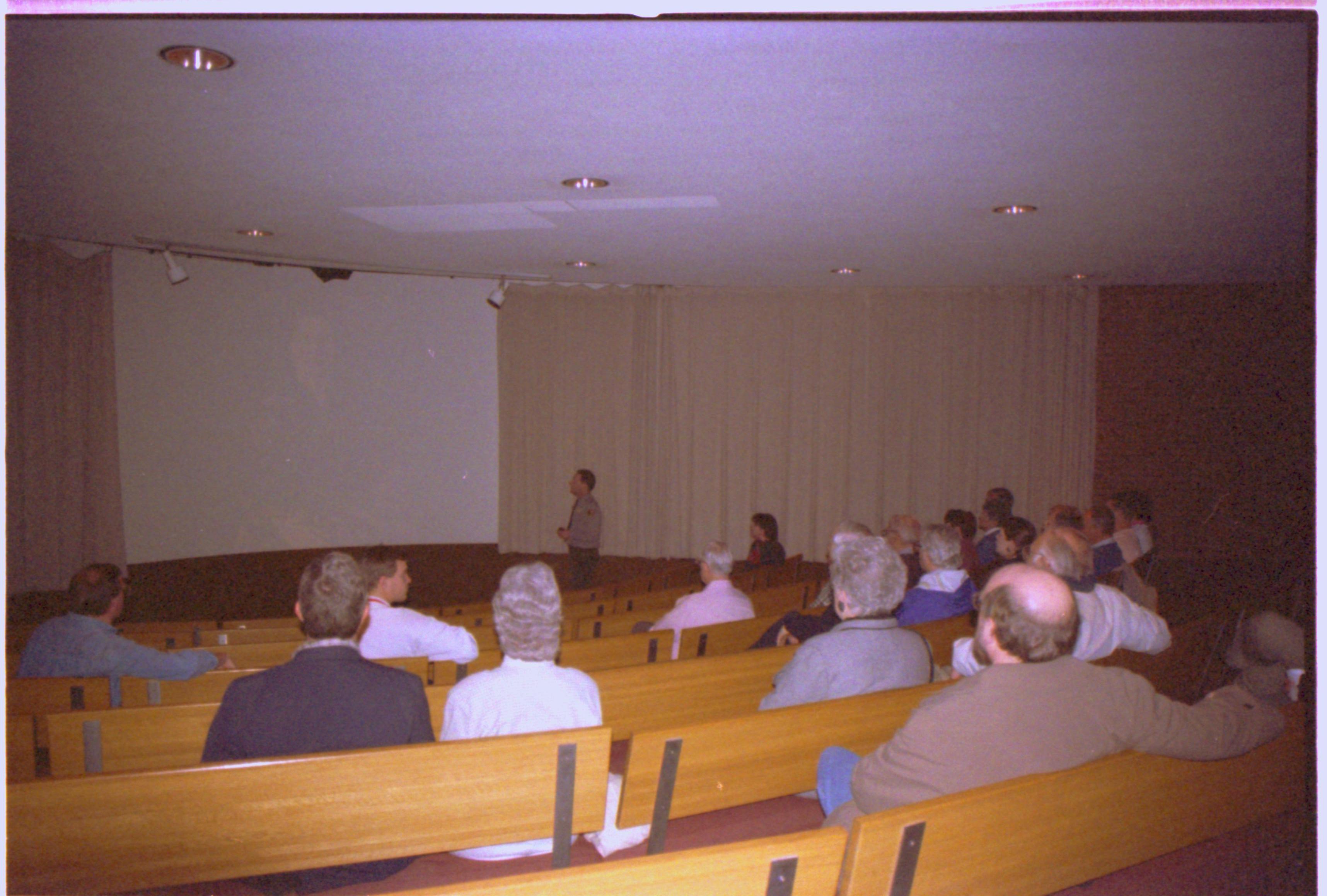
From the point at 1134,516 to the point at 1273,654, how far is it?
185 inches

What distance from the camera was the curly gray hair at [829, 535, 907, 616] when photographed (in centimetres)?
269

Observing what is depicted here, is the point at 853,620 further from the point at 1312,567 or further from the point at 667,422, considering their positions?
the point at 667,422

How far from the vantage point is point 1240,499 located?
31.7 ft

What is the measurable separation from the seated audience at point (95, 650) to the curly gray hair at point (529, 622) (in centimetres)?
150

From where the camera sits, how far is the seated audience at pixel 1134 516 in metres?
7.19

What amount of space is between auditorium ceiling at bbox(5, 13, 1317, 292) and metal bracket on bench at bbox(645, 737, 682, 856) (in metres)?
1.75

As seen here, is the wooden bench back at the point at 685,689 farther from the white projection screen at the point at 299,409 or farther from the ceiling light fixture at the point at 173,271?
the white projection screen at the point at 299,409

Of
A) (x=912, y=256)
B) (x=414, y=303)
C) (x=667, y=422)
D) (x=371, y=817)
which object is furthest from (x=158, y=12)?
(x=667, y=422)

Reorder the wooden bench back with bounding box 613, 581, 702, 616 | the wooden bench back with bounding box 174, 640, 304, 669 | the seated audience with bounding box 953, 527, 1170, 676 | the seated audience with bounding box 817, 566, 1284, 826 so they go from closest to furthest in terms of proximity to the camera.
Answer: the seated audience with bounding box 817, 566, 1284, 826
the seated audience with bounding box 953, 527, 1170, 676
the wooden bench back with bounding box 174, 640, 304, 669
the wooden bench back with bounding box 613, 581, 702, 616

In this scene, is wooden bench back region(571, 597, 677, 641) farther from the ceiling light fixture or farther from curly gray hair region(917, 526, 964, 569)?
the ceiling light fixture

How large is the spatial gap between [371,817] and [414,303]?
9.43m

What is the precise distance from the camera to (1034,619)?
76.7 inches

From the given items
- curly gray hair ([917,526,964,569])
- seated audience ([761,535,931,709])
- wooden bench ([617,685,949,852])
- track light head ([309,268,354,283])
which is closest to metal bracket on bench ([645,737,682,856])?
wooden bench ([617,685,949,852])

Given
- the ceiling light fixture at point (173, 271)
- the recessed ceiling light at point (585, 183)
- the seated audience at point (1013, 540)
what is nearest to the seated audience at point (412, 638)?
the recessed ceiling light at point (585, 183)
